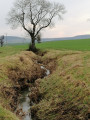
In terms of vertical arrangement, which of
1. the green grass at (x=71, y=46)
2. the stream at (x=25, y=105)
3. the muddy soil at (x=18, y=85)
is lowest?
the stream at (x=25, y=105)

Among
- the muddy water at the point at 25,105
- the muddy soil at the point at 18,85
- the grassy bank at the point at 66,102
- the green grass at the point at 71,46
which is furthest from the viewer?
the green grass at the point at 71,46

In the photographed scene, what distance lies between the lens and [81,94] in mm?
11562

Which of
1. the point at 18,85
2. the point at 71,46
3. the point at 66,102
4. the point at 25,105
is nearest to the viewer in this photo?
the point at 66,102

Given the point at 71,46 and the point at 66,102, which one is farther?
the point at 71,46

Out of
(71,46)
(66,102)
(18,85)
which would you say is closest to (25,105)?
(18,85)

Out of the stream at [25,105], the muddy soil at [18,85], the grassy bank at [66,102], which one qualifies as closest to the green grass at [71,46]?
the muddy soil at [18,85]

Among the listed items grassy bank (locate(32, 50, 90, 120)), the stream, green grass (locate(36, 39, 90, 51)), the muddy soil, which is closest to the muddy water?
the stream

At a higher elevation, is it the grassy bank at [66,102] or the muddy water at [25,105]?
the grassy bank at [66,102]

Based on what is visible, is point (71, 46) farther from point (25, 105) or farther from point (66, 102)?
point (66, 102)

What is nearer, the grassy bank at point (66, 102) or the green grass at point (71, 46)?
the grassy bank at point (66, 102)

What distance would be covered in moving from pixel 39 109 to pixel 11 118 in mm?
3786

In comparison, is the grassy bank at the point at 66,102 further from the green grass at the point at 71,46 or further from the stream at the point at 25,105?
the green grass at the point at 71,46

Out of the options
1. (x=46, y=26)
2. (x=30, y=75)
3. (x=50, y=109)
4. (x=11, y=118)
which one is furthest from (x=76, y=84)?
Result: (x=46, y=26)

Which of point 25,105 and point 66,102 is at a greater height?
point 66,102
